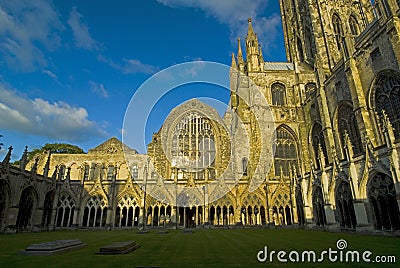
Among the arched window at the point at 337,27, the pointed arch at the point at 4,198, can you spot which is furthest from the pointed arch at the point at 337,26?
the pointed arch at the point at 4,198

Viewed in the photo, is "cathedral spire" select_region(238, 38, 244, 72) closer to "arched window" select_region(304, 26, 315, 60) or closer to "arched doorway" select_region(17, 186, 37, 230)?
"arched window" select_region(304, 26, 315, 60)

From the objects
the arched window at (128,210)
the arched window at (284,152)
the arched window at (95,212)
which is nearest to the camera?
the arched window at (95,212)

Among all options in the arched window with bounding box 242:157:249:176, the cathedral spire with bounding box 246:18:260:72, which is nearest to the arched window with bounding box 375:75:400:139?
the arched window with bounding box 242:157:249:176

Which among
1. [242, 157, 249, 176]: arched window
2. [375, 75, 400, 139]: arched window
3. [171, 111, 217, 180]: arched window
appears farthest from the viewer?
[171, 111, 217, 180]: arched window

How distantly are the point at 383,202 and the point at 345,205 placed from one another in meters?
3.56

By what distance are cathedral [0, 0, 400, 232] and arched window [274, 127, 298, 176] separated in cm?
14

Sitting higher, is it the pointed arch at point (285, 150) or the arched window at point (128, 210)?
the pointed arch at point (285, 150)

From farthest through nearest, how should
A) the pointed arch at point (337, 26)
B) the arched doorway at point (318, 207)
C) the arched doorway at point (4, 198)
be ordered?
1. the pointed arch at point (337, 26)
2. the arched doorway at point (318, 207)
3. the arched doorway at point (4, 198)

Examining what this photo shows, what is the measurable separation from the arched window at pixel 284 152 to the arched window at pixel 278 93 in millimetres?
4515

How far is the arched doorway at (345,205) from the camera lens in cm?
1916

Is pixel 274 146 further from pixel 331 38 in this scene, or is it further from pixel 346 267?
pixel 346 267

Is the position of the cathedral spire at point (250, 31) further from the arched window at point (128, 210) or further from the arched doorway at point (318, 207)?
the arched window at point (128, 210)

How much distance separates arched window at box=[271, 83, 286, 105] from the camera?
3297 cm

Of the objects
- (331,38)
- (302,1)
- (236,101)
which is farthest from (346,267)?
(302,1)
